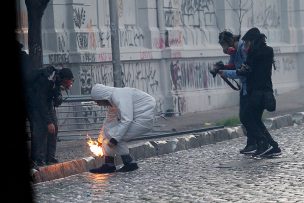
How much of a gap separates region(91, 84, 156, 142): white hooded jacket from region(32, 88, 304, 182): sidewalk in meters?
1.06

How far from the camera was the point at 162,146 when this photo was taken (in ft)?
58.5

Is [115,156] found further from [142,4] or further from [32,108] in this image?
[142,4]

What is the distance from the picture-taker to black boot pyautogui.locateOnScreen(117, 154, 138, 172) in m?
14.8

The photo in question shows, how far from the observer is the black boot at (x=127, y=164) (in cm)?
1484

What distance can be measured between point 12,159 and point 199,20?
42.8 feet

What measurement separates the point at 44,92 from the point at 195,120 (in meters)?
9.10

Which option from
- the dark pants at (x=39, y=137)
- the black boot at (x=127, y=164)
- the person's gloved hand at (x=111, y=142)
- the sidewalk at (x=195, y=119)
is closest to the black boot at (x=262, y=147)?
the black boot at (x=127, y=164)

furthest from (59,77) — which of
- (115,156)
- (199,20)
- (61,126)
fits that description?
(199,20)

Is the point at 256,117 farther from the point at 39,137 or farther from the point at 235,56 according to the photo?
the point at 39,137

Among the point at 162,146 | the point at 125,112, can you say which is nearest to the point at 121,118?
the point at 125,112

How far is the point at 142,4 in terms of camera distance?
2517 centimetres

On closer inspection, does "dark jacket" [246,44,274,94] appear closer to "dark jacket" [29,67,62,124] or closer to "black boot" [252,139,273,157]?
"black boot" [252,139,273,157]

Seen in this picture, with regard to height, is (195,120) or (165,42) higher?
(165,42)

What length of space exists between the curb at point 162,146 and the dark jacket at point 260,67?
231cm
